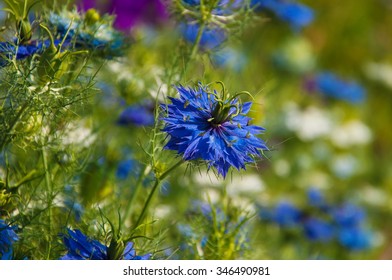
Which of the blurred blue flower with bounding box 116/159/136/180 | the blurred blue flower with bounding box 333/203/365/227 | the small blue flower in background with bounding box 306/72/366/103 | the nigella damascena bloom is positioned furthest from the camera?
the small blue flower in background with bounding box 306/72/366/103

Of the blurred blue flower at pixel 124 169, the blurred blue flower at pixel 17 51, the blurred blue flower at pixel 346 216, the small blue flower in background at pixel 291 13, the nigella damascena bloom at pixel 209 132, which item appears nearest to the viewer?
the nigella damascena bloom at pixel 209 132

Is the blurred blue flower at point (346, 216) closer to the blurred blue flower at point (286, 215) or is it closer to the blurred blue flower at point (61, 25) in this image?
the blurred blue flower at point (286, 215)

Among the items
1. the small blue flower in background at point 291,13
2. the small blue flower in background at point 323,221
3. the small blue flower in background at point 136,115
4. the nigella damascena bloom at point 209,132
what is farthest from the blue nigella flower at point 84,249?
the small blue flower in background at point 291,13

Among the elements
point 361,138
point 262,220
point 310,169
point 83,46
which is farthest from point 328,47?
point 83,46

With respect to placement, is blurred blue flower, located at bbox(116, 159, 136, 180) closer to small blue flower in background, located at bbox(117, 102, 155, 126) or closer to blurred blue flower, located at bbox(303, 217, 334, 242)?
small blue flower in background, located at bbox(117, 102, 155, 126)

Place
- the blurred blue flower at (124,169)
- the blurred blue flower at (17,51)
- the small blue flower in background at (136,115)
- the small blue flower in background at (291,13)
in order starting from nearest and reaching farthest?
the blurred blue flower at (17,51) < the blurred blue flower at (124,169) < the small blue flower in background at (136,115) < the small blue flower in background at (291,13)

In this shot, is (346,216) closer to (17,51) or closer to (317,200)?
(317,200)

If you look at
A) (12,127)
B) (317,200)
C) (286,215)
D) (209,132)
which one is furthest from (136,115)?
Result: (209,132)

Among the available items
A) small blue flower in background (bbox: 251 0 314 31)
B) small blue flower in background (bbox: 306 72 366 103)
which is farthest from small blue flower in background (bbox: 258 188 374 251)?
small blue flower in background (bbox: 306 72 366 103)
